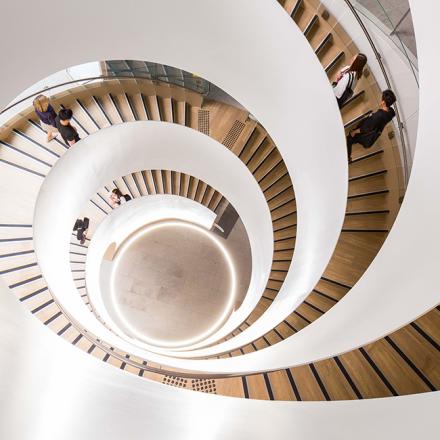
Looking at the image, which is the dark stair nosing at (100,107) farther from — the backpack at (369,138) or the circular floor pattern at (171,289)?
the circular floor pattern at (171,289)

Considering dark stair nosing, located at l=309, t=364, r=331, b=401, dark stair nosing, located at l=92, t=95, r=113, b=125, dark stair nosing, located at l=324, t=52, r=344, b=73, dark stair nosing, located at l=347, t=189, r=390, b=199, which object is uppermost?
dark stair nosing, located at l=324, t=52, r=344, b=73

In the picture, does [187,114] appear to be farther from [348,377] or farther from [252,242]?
[348,377]

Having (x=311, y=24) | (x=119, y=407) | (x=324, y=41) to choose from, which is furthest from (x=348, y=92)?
(x=119, y=407)

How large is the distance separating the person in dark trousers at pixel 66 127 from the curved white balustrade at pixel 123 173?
248 millimetres

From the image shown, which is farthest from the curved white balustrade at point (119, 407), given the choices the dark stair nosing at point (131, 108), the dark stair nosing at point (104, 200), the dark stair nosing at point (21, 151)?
the dark stair nosing at point (104, 200)

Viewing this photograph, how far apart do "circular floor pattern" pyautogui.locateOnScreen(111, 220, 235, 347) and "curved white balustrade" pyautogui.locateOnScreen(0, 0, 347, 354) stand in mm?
4118

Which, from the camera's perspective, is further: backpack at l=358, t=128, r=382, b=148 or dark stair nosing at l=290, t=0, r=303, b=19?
dark stair nosing at l=290, t=0, r=303, b=19

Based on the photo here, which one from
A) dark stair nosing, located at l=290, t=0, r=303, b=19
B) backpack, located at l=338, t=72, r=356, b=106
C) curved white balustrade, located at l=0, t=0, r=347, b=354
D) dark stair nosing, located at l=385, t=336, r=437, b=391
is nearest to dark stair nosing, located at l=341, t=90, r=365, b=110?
backpack, located at l=338, t=72, r=356, b=106

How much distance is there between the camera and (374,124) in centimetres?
429

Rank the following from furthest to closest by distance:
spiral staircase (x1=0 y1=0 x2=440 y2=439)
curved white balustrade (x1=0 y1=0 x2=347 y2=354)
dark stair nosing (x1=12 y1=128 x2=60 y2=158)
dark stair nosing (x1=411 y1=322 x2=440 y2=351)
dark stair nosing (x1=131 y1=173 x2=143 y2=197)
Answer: dark stair nosing (x1=131 y1=173 x2=143 y2=197)
dark stair nosing (x1=12 y1=128 x2=60 y2=158)
curved white balustrade (x1=0 y1=0 x2=347 y2=354)
dark stair nosing (x1=411 y1=322 x2=440 y2=351)
spiral staircase (x1=0 y1=0 x2=440 y2=439)

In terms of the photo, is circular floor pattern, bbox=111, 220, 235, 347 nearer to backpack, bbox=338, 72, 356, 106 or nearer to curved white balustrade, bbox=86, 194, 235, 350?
curved white balustrade, bbox=86, 194, 235, 350

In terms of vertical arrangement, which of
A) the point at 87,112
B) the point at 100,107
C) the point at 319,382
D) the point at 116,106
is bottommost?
the point at 319,382

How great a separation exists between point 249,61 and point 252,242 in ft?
15.6

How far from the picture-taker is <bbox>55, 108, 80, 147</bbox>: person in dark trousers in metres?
5.01
